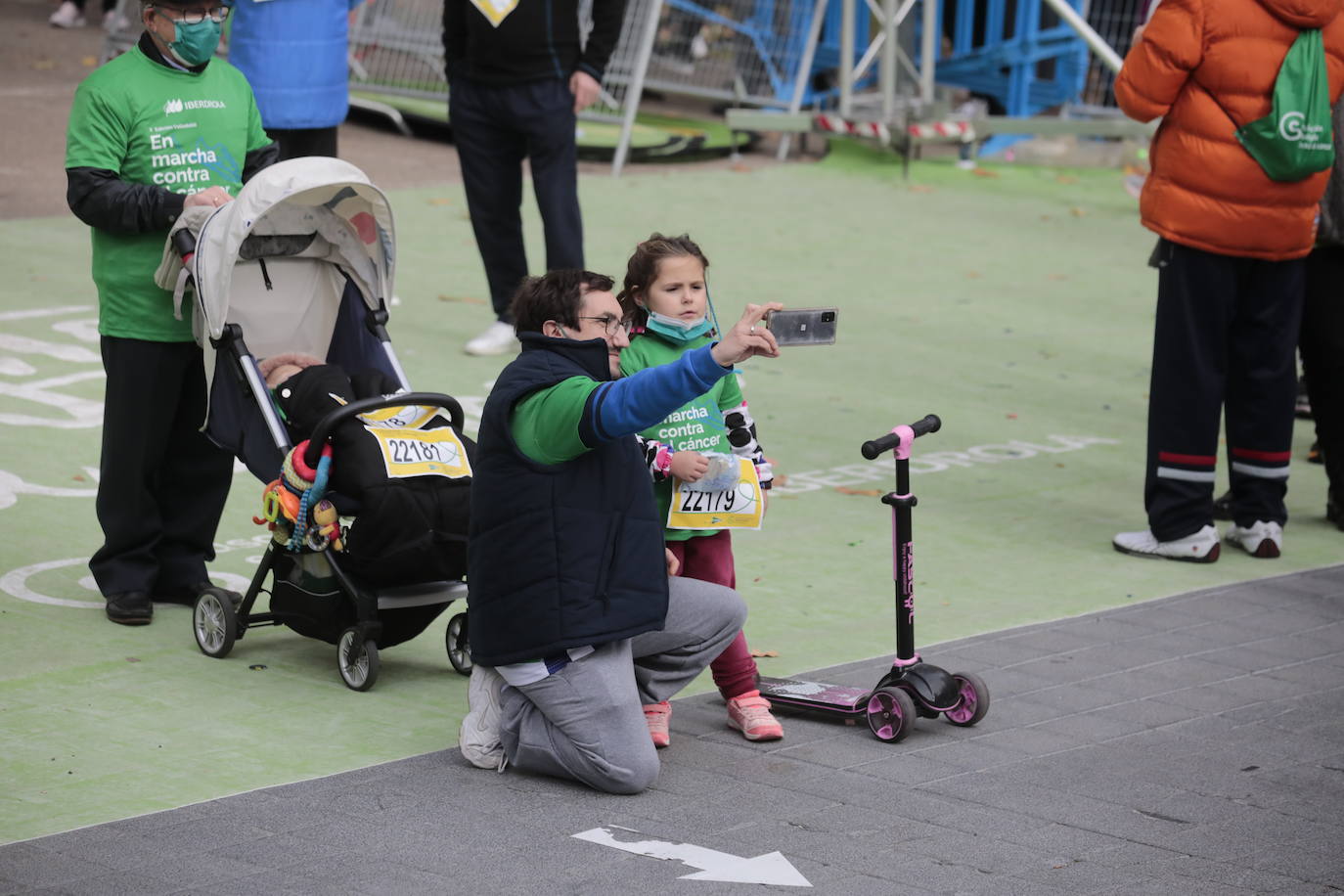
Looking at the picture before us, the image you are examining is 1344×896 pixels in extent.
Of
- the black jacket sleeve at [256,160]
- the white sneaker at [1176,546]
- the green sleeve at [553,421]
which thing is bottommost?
the white sneaker at [1176,546]

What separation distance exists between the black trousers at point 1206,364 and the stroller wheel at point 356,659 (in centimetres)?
338

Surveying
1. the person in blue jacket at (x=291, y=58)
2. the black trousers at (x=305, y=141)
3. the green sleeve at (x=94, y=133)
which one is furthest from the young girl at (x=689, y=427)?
the black trousers at (x=305, y=141)

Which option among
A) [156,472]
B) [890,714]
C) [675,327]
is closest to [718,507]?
[675,327]

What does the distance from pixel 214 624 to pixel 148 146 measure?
1509 mm

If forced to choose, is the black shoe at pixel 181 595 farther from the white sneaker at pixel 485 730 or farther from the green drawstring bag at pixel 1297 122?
the green drawstring bag at pixel 1297 122

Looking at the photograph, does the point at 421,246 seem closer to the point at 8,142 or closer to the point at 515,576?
the point at 8,142

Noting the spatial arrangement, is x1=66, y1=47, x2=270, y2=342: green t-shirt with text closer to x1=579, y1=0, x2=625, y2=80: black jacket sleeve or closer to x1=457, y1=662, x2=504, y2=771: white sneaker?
x1=457, y1=662, x2=504, y2=771: white sneaker

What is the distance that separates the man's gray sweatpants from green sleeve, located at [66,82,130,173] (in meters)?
2.19

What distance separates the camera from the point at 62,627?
6316mm

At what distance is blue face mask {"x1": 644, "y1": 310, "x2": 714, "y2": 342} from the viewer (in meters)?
5.45

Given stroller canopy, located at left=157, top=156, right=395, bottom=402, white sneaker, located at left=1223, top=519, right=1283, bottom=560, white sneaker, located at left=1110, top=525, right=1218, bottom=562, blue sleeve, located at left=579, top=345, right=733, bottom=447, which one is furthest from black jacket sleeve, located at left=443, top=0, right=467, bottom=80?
blue sleeve, located at left=579, top=345, right=733, bottom=447

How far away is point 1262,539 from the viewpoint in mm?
7848

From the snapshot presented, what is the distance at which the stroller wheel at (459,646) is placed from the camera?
6031 millimetres

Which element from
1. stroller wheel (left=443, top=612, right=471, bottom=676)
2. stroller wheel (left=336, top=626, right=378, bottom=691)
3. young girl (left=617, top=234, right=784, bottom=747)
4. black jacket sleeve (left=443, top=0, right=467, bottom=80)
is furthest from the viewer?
black jacket sleeve (left=443, top=0, right=467, bottom=80)
